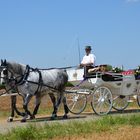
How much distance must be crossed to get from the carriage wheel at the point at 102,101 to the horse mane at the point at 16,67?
249 centimetres

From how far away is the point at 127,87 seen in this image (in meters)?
17.5

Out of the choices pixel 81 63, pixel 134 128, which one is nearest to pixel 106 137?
pixel 134 128

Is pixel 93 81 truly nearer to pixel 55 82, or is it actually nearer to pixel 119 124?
pixel 55 82

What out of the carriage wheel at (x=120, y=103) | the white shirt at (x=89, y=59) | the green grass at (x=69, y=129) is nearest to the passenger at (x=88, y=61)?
the white shirt at (x=89, y=59)

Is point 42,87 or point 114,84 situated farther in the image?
point 114,84

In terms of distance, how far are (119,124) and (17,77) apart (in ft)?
15.4

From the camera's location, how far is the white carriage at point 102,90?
653 inches

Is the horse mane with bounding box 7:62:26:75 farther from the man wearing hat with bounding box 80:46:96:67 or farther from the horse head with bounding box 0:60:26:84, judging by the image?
the man wearing hat with bounding box 80:46:96:67

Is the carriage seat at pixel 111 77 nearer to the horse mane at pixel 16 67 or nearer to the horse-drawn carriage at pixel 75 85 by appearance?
the horse-drawn carriage at pixel 75 85

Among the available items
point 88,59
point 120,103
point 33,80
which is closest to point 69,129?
point 33,80

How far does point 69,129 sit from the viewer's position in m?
11.4

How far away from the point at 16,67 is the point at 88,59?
2575 millimetres

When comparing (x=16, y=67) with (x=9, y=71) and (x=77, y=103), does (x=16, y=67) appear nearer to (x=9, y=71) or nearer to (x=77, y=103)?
(x=9, y=71)

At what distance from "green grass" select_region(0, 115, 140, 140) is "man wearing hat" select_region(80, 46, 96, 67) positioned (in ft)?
14.3
